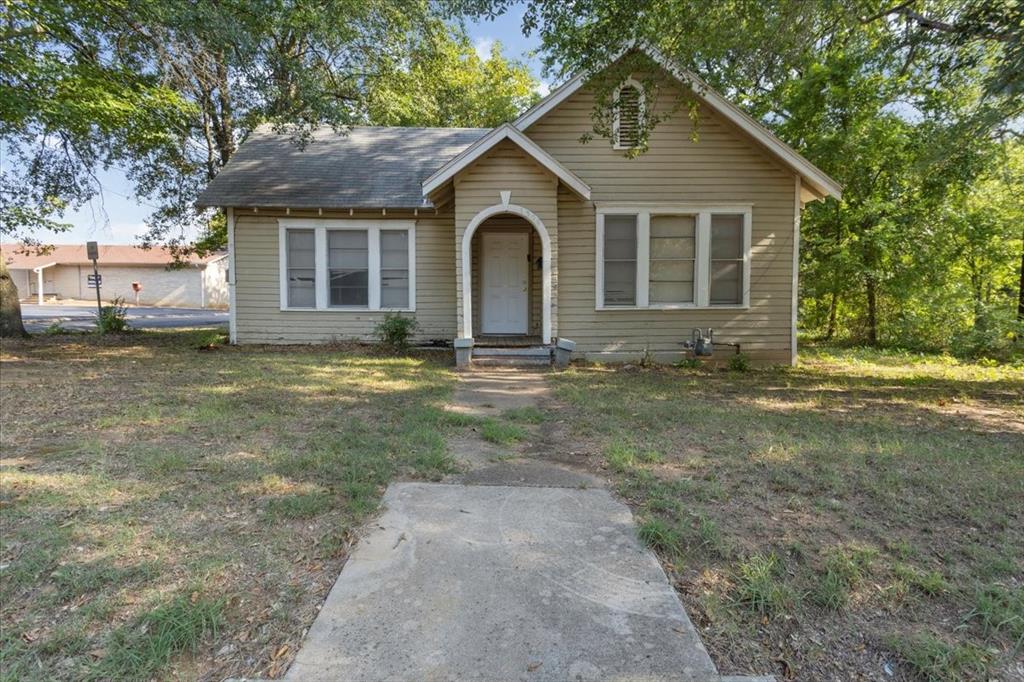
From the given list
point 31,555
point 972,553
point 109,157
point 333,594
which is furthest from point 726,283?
point 109,157

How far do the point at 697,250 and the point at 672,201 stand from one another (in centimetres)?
104

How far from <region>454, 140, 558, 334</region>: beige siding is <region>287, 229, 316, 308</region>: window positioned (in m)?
3.94

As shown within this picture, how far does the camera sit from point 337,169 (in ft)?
41.3

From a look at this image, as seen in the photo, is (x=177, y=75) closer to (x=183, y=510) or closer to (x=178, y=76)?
(x=178, y=76)

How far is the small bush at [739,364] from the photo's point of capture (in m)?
10.2

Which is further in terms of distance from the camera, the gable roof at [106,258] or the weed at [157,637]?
the gable roof at [106,258]

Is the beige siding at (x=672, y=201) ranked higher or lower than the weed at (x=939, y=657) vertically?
higher

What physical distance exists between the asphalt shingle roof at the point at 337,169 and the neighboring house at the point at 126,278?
91.8 ft

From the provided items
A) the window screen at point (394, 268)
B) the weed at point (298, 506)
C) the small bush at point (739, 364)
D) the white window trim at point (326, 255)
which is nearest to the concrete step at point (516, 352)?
the white window trim at point (326, 255)

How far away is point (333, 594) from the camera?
2.67 m

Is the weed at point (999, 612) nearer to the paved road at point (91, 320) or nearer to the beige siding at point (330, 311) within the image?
the beige siding at point (330, 311)

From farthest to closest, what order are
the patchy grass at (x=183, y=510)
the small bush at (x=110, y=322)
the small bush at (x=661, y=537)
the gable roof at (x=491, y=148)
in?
the small bush at (x=110, y=322)
the gable roof at (x=491, y=148)
the small bush at (x=661, y=537)
the patchy grass at (x=183, y=510)

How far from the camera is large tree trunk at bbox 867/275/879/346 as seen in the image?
1501 centimetres

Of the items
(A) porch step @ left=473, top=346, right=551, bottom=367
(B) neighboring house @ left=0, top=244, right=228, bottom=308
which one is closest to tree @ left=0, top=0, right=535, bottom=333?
(A) porch step @ left=473, top=346, right=551, bottom=367
